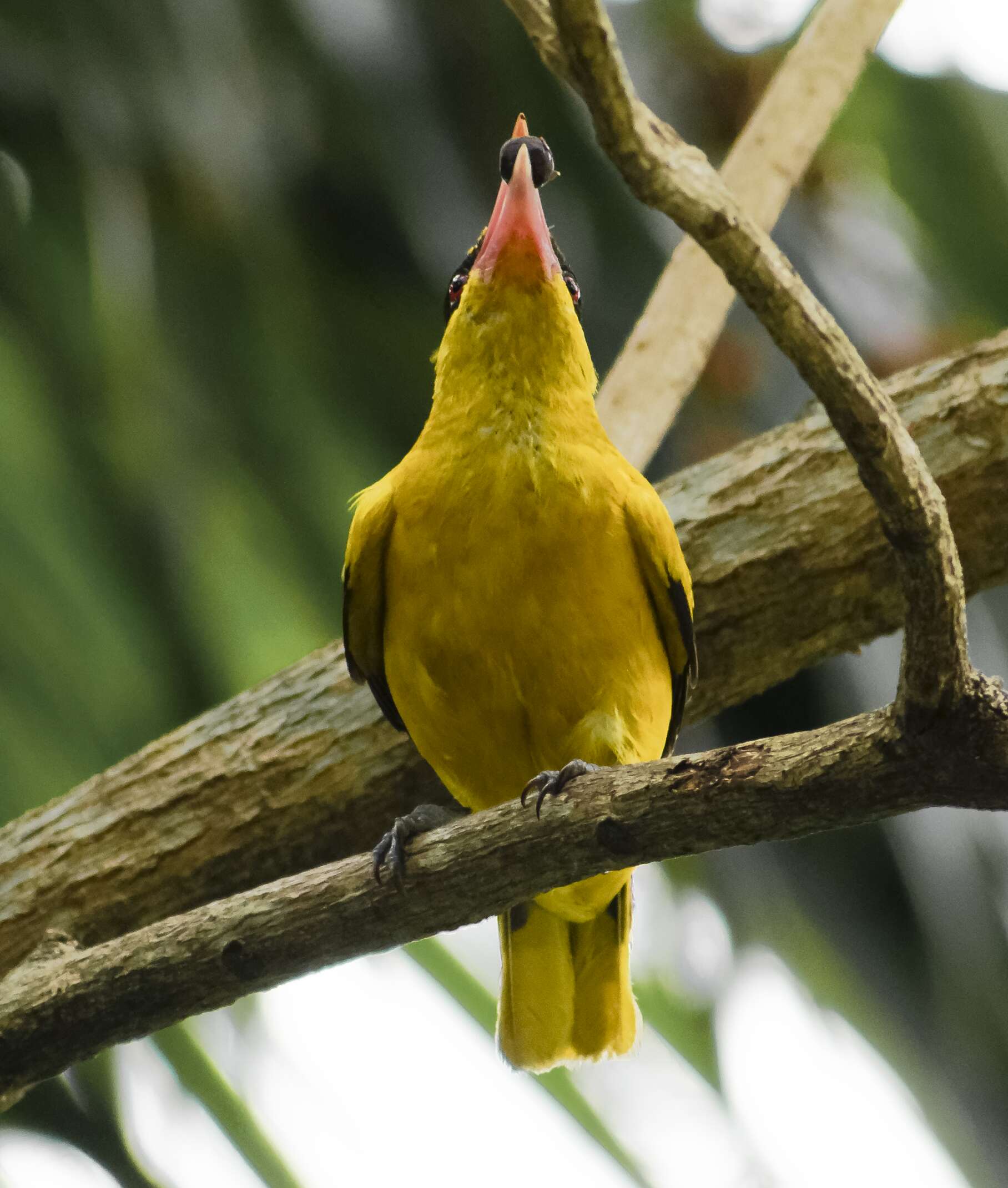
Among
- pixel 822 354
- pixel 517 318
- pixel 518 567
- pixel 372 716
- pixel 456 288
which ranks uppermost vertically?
pixel 456 288

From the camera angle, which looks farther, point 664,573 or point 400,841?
point 664,573

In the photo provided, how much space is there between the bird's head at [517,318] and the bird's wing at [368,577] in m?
0.33

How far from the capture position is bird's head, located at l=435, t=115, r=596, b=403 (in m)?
2.58

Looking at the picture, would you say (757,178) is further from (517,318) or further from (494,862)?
(494,862)

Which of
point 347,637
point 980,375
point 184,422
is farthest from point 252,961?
point 980,375

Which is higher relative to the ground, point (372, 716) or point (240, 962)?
point (372, 716)

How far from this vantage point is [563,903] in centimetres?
278

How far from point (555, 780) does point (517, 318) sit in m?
1.04

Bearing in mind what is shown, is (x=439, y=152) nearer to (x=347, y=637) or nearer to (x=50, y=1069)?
(x=347, y=637)

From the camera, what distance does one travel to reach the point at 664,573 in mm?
2529

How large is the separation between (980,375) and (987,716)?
6.10 feet

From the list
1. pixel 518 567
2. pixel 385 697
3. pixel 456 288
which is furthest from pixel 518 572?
pixel 456 288

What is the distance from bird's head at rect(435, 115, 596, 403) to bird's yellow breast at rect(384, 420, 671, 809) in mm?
116

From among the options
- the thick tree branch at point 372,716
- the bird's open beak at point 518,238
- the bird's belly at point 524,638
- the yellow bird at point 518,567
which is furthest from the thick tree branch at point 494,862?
the bird's open beak at point 518,238
